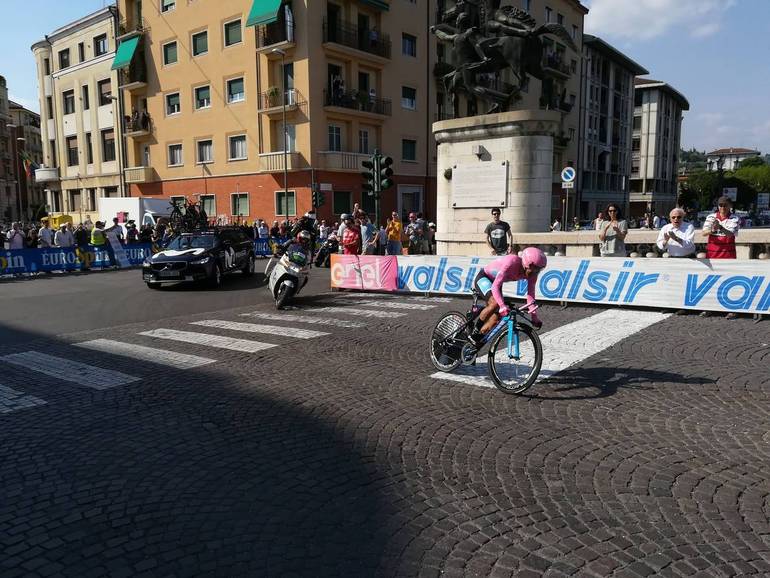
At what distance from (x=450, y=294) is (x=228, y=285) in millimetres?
6637

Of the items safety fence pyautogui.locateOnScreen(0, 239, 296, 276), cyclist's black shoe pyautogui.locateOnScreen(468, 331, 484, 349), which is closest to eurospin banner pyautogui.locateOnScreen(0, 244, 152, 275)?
safety fence pyautogui.locateOnScreen(0, 239, 296, 276)

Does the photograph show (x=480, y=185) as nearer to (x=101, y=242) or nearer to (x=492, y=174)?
(x=492, y=174)

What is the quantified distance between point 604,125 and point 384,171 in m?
53.1

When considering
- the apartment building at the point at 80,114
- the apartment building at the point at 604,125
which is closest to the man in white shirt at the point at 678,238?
the apartment building at the point at 80,114

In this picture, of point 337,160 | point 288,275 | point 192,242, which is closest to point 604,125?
point 337,160

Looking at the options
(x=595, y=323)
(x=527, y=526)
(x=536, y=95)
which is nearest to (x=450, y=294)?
(x=595, y=323)

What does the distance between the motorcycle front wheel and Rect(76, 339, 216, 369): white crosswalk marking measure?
11.7ft

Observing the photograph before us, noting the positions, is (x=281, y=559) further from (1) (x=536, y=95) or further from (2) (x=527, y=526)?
(1) (x=536, y=95)

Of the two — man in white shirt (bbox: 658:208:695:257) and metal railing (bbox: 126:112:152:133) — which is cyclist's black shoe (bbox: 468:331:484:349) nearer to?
man in white shirt (bbox: 658:208:695:257)

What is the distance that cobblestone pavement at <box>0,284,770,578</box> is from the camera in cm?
317

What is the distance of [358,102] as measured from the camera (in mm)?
33500

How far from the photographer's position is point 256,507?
146 inches

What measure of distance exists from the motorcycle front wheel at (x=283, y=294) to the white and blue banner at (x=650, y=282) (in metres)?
3.49

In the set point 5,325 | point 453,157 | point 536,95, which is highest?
point 536,95
